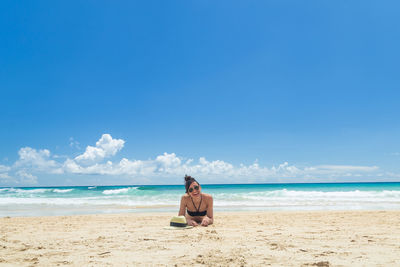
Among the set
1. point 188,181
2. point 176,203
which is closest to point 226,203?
point 176,203

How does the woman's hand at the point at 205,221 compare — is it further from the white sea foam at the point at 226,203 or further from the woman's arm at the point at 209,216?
the white sea foam at the point at 226,203

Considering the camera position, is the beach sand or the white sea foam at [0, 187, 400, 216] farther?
the white sea foam at [0, 187, 400, 216]

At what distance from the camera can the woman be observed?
21.2ft

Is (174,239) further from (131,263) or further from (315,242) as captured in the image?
(315,242)

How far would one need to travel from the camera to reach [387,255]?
3.69 metres

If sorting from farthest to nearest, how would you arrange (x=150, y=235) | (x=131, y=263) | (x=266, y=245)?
(x=150, y=235) < (x=266, y=245) < (x=131, y=263)

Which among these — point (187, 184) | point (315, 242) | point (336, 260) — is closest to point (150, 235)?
point (187, 184)

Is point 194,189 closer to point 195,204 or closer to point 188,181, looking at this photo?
point 188,181

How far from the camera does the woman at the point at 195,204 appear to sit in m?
6.46

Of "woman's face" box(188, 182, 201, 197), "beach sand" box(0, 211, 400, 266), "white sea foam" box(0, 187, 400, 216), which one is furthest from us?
"white sea foam" box(0, 187, 400, 216)

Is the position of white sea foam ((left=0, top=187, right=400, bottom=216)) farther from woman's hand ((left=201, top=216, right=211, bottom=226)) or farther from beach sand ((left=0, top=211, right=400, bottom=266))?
beach sand ((left=0, top=211, right=400, bottom=266))

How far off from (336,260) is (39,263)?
3.85 m

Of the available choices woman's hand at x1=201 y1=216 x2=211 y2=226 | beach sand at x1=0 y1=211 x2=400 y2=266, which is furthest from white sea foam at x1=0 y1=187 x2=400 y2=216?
beach sand at x1=0 y1=211 x2=400 y2=266

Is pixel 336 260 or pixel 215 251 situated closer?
pixel 336 260
